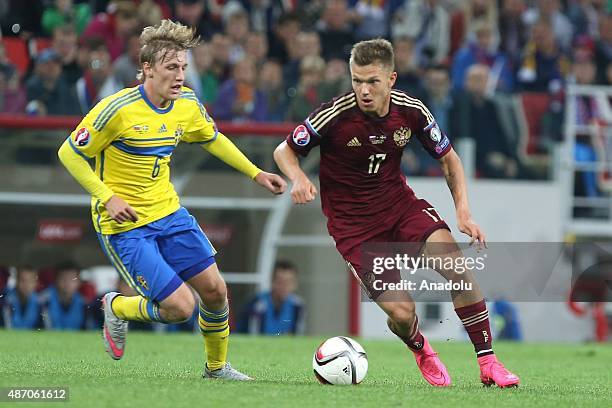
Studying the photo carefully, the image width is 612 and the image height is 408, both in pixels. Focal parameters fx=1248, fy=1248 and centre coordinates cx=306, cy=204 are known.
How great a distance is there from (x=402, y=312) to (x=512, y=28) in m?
10.8

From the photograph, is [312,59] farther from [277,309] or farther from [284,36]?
[277,309]

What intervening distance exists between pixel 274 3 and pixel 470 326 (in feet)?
31.4

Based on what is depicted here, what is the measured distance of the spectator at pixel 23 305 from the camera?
14047 millimetres

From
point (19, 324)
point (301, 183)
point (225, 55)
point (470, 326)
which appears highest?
point (225, 55)

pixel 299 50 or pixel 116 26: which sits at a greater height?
pixel 116 26

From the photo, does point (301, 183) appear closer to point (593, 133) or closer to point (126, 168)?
point (126, 168)

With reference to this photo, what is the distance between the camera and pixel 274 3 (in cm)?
1659

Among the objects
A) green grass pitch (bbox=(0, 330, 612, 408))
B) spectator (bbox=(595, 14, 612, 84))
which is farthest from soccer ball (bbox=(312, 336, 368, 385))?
spectator (bbox=(595, 14, 612, 84))

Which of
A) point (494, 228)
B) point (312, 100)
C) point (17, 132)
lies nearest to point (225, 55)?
point (312, 100)

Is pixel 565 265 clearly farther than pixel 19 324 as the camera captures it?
Yes

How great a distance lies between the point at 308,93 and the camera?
1441 cm

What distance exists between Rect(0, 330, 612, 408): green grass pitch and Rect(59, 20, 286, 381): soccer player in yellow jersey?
443mm

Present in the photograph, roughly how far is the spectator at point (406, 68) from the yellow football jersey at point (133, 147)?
739 cm

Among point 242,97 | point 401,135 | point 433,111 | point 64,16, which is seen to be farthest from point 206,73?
point 401,135
